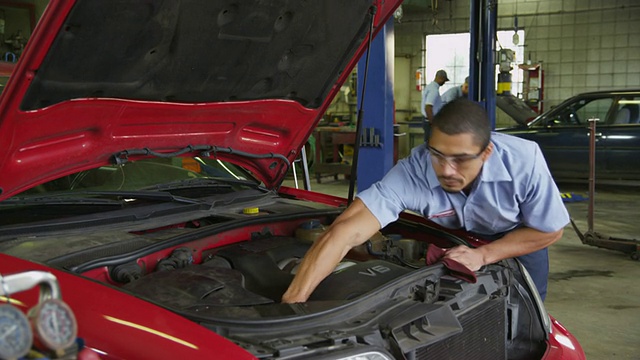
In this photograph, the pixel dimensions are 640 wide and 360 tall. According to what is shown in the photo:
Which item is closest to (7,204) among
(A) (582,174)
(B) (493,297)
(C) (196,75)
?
(C) (196,75)

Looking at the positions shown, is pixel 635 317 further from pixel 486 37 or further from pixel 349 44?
pixel 486 37

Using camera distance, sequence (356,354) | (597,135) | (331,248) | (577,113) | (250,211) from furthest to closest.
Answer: (577,113)
(597,135)
(250,211)
(331,248)
(356,354)

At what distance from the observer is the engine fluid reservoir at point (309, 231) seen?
87.0 inches

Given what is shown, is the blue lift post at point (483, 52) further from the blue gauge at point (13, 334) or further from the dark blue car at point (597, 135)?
the blue gauge at point (13, 334)

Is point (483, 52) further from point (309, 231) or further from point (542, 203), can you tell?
point (309, 231)

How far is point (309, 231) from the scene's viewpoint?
2.23m

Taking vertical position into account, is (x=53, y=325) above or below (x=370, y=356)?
above

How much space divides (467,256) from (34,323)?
53.4 inches

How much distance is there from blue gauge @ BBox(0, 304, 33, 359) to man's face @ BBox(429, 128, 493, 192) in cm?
135

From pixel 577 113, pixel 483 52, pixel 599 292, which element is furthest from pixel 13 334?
pixel 577 113

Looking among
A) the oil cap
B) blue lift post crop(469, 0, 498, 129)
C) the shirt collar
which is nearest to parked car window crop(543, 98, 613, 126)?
blue lift post crop(469, 0, 498, 129)

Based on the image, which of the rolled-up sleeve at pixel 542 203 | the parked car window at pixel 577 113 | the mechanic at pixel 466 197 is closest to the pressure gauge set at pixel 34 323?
the mechanic at pixel 466 197

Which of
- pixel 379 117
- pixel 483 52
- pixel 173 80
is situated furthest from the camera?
pixel 483 52

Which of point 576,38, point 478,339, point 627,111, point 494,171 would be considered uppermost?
point 576,38
